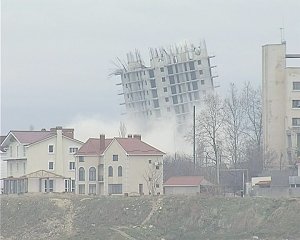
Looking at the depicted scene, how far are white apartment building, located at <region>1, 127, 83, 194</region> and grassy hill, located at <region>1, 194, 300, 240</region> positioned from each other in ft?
51.2

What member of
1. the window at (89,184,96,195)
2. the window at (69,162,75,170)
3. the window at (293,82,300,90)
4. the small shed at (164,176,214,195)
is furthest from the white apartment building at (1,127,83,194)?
the window at (293,82,300,90)

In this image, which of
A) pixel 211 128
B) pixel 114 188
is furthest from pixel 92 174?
pixel 211 128

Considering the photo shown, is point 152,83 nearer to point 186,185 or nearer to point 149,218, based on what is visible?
point 186,185

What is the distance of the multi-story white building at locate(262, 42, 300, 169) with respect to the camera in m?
88.9

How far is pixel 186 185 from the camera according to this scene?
259 feet

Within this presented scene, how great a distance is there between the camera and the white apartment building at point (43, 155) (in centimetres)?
8800

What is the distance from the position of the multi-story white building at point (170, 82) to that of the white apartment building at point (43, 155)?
27.9m

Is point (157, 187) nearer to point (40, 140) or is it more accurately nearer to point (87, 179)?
point (87, 179)

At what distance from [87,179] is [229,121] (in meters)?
20.3

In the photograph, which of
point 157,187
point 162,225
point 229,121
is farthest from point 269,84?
point 162,225

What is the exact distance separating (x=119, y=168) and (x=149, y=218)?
1770cm

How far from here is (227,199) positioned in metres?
64.3

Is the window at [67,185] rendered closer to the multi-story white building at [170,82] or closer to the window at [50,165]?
the window at [50,165]

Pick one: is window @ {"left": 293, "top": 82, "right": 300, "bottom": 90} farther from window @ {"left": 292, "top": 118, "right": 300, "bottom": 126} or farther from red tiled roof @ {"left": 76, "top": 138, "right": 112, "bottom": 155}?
red tiled roof @ {"left": 76, "top": 138, "right": 112, "bottom": 155}
